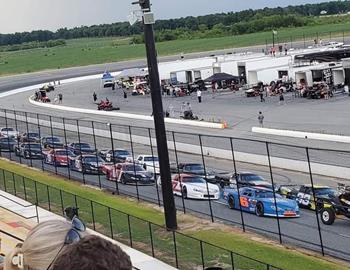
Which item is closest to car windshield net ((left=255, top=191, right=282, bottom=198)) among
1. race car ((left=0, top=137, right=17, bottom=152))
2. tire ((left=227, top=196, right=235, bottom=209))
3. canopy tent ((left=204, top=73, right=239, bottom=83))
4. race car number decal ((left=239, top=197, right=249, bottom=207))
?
race car number decal ((left=239, top=197, right=249, bottom=207))

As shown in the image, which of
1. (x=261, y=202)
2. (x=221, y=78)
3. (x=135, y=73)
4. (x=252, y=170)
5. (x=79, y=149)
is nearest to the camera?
(x=261, y=202)

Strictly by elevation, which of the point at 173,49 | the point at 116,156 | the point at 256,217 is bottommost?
the point at 256,217

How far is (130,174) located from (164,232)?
1118 cm

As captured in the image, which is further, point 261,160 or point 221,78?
point 221,78

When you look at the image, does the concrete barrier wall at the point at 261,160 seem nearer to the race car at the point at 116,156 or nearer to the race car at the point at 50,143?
the race car at the point at 116,156

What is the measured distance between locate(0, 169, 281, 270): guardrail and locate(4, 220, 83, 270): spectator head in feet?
37.0

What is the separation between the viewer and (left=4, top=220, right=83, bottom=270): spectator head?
10.1 ft

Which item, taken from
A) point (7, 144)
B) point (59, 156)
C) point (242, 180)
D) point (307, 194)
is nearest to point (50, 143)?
point (59, 156)

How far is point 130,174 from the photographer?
3581 centimetres

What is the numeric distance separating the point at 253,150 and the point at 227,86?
147 feet

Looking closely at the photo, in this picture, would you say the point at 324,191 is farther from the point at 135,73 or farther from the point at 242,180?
the point at 135,73

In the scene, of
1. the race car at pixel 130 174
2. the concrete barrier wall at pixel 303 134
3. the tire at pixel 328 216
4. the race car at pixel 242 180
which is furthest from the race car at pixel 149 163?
the concrete barrier wall at pixel 303 134

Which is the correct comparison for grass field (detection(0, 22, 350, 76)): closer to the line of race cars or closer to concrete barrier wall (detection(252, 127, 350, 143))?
concrete barrier wall (detection(252, 127, 350, 143))

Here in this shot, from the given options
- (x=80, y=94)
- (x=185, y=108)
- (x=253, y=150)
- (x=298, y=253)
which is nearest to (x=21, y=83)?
(x=80, y=94)
